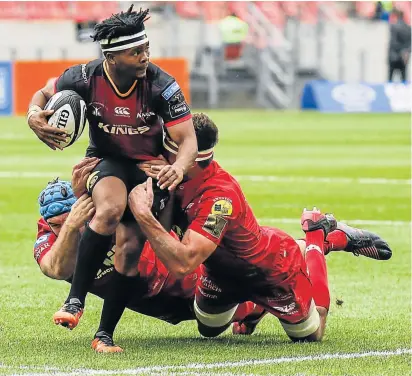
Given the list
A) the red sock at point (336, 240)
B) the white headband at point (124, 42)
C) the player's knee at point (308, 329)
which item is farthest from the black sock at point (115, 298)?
the red sock at point (336, 240)

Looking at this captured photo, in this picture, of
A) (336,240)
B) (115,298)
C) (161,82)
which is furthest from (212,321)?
(161,82)

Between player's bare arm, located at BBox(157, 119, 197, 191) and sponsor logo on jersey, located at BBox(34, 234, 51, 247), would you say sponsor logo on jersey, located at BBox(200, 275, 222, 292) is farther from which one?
sponsor logo on jersey, located at BBox(34, 234, 51, 247)

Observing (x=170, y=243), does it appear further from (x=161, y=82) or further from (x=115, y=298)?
(x=161, y=82)

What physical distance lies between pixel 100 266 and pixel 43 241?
55 cm

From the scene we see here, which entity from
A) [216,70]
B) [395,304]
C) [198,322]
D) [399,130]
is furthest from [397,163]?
[216,70]

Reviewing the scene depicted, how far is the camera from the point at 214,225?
7.11m

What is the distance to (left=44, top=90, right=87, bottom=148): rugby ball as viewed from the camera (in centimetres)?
729

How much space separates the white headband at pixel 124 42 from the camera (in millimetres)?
7340

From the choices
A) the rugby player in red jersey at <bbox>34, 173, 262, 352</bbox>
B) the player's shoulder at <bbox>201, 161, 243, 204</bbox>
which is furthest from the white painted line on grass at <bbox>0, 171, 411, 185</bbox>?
the player's shoulder at <bbox>201, 161, 243, 204</bbox>

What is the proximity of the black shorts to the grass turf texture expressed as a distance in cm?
84

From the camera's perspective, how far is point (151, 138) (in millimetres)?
7562

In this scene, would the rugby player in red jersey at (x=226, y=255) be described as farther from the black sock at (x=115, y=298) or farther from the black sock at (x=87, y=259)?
the black sock at (x=115, y=298)

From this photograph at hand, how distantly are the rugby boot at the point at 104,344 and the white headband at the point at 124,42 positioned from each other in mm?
1673

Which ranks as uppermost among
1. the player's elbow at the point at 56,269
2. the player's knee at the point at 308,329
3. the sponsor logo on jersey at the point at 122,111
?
the sponsor logo on jersey at the point at 122,111
